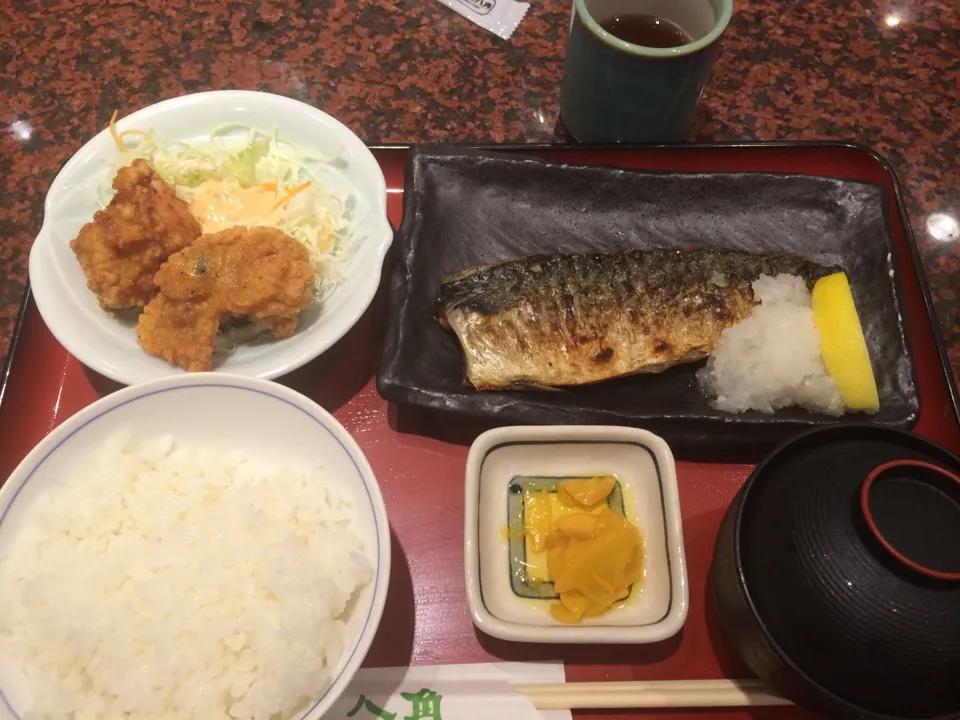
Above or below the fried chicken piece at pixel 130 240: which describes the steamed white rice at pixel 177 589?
below

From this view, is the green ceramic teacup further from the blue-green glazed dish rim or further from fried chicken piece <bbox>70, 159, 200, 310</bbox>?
fried chicken piece <bbox>70, 159, 200, 310</bbox>

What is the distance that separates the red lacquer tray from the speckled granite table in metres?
0.29

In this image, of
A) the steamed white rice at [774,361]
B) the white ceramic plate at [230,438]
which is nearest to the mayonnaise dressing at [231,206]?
the white ceramic plate at [230,438]

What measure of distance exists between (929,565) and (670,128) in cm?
152

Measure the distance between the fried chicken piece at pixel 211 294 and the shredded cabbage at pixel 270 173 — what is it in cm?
20

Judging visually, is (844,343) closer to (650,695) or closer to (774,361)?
(774,361)

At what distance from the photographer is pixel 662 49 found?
1.86 metres

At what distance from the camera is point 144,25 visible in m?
2.70

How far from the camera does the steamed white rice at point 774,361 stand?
5.98ft

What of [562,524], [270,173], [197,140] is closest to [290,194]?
[270,173]

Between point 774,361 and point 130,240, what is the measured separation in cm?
171

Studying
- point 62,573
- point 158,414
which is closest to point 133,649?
point 62,573

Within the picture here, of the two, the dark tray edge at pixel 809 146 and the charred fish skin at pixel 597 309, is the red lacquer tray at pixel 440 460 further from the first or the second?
the charred fish skin at pixel 597 309

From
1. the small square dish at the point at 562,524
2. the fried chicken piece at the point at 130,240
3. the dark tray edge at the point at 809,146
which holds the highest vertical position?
the dark tray edge at the point at 809,146
